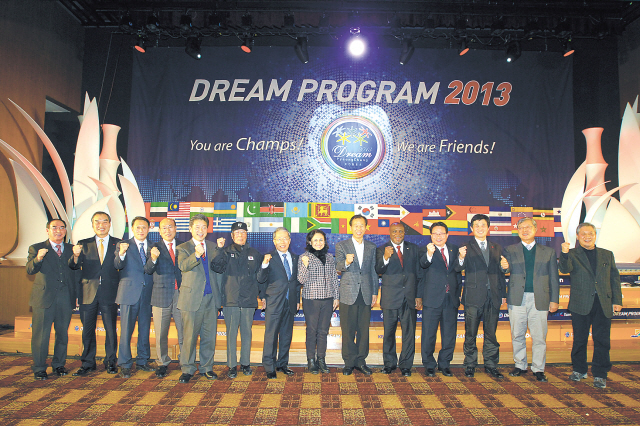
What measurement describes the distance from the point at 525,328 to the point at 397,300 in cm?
148

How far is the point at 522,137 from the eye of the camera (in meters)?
6.65

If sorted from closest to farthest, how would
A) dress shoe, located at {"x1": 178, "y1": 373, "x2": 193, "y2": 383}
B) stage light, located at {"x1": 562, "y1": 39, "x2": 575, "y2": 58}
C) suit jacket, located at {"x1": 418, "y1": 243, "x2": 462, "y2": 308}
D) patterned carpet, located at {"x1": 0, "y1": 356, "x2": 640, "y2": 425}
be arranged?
patterned carpet, located at {"x1": 0, "y1": 356, "x2": 640, "y2": 425} → dress shoe, located at {"x1": 178, "y1": 373, "x2": 193, "y2": 383} → suit jacket, located at {"x1": 418, "y1": 243, "x2": 462, "y2": 308} → stage light, located at {"x1": 562, "y1": 39, "x2": 575, "y2": 58}

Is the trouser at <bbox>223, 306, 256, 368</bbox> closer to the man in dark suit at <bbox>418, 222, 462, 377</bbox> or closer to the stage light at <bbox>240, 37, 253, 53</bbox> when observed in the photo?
the man in dark suit at <bbox>418, 222, 462, 377</bbox>

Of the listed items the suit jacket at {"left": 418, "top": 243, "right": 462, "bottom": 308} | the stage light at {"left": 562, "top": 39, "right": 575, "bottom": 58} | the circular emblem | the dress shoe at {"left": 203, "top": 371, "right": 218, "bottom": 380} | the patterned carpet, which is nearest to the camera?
the patterned carpet

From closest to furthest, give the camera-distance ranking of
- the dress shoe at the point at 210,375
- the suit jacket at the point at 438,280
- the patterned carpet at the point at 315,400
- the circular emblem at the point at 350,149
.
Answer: the patterned carpet at the point at 315,400 < the dress shoe at the point at 210,375 < the suit jacket at the point at 438,280 < the circular emblem at the point at 350,149

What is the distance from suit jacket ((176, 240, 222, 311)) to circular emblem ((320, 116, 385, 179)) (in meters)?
3.34

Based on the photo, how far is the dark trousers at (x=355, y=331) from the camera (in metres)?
4.03

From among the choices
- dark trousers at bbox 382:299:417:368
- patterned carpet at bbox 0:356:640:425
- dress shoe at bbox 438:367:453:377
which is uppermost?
dark trousers at bbox 382:299:417:368

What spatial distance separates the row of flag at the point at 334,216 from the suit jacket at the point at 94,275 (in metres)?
2.49

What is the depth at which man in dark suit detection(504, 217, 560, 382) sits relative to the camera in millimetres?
3971

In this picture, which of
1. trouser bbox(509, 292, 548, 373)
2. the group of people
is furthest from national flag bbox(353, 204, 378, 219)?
trouser bbox(509, 292, 548, 373)

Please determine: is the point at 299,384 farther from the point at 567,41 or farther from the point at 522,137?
the point at 567,41

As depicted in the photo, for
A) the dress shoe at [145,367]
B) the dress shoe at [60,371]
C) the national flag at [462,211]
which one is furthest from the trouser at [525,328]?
the dress shoe at [60,371]

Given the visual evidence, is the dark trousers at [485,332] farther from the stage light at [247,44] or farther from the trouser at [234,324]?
the stage light at [247,44]
